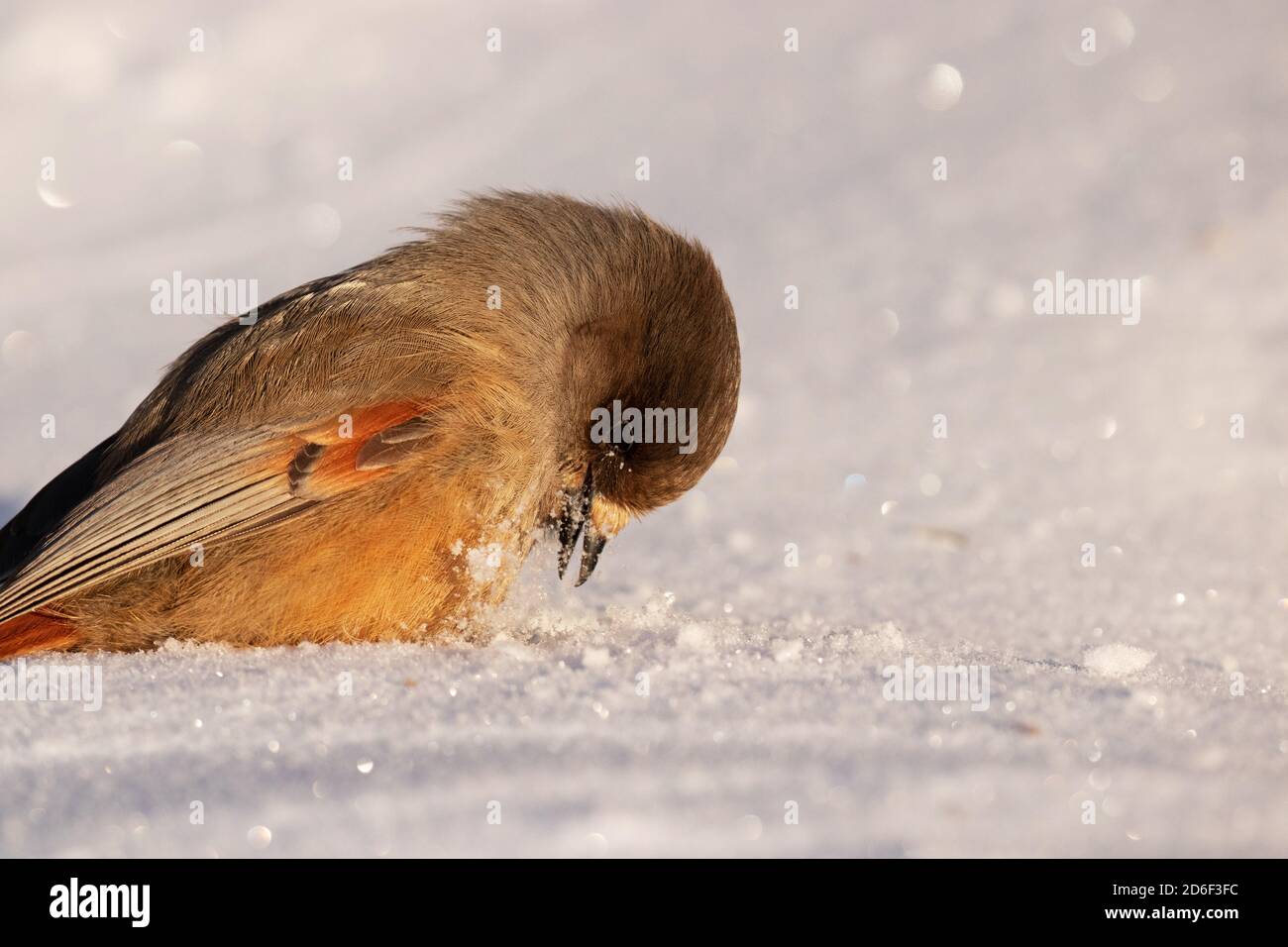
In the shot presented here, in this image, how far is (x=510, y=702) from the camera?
3635 mm

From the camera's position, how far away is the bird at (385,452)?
13.2 ft

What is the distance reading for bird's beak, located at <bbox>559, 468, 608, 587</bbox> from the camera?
4.54 m

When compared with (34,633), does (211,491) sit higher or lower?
higher
